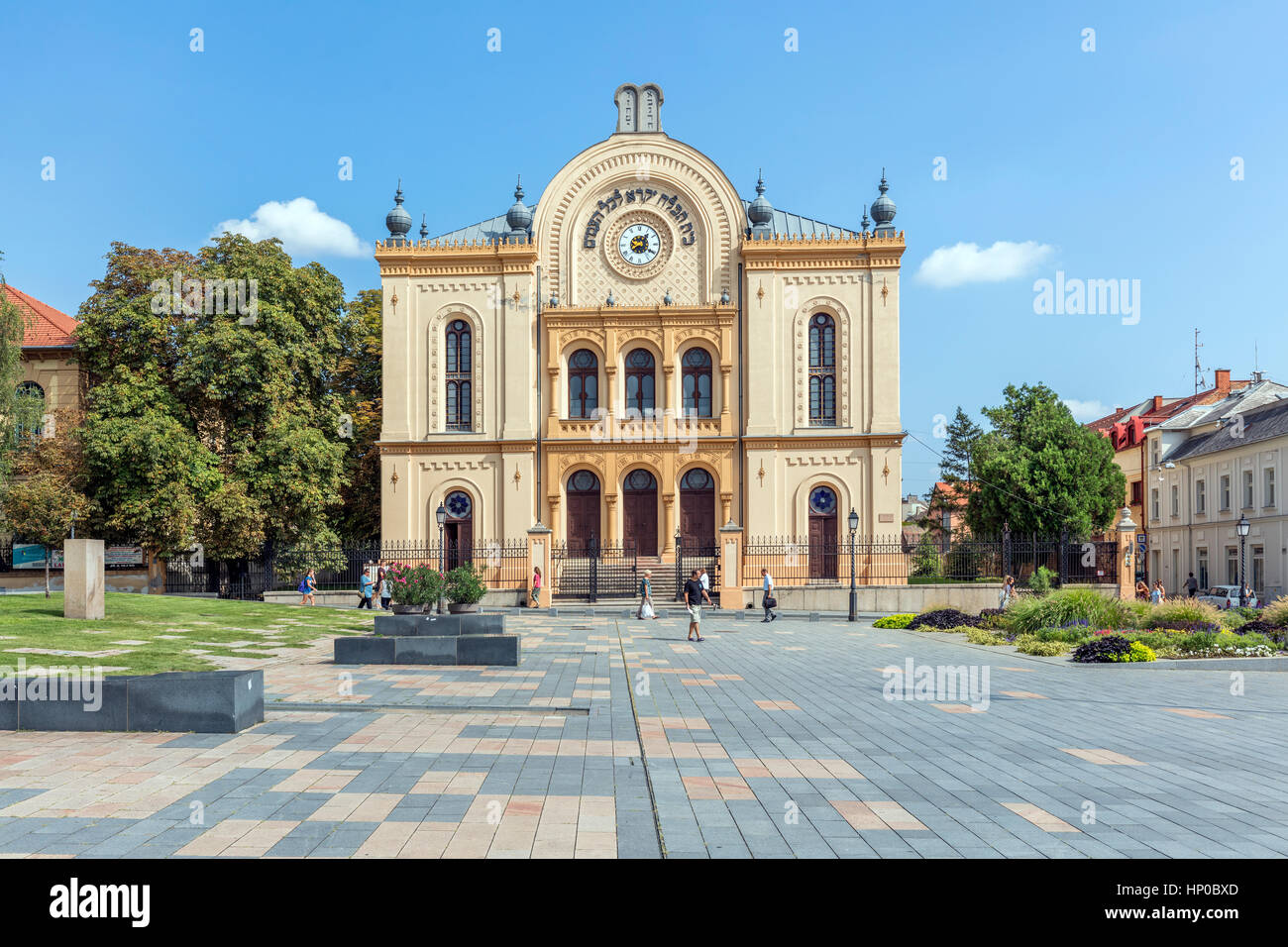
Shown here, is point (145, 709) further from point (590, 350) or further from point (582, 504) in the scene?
point (590, 350)

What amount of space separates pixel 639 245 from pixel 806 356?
8717mm

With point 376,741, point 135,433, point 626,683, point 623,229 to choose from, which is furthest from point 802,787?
point 623,229

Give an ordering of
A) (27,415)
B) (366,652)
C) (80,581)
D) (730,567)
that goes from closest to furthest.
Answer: (366,652) < (80,581) < (27,415) < (730,567)

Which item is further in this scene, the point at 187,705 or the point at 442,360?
the point at 442,360

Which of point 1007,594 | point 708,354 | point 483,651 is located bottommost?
point 1007,594

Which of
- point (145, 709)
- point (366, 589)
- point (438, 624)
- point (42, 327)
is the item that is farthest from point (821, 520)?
point (42, 327)

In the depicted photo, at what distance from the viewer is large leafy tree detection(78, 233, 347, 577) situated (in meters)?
30.4

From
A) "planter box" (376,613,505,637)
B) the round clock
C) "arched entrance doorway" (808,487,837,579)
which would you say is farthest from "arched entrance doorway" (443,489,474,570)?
"planter box" (376,613,505,637)

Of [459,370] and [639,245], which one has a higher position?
[639,245]

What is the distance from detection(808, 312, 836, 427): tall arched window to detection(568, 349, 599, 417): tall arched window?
916cm

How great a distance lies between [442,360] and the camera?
38969mm

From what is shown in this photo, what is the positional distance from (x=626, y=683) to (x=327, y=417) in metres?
27.3

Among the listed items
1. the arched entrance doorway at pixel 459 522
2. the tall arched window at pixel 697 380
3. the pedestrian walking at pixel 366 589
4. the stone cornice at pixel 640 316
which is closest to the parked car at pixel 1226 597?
the tall arched window at pixel 697 380

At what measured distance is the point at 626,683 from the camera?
1341cm
